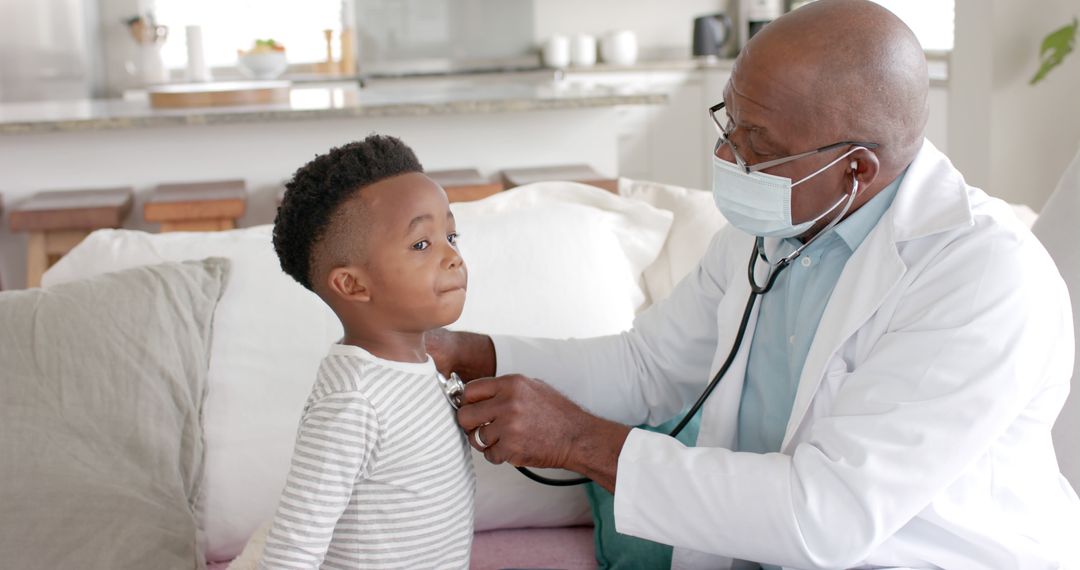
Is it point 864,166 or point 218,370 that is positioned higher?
point 864,166

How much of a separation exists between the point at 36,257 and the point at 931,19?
Answer: 4065 mm

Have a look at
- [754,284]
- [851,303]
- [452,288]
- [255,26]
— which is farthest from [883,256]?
[255,26]

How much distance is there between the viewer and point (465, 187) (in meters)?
2.96

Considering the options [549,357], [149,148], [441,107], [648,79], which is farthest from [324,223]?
[648,79]

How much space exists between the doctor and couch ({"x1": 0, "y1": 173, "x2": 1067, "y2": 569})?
1.26 ft

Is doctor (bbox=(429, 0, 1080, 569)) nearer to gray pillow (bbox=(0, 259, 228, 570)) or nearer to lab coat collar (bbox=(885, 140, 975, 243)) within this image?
lab coat collar (bbox=(885, 140, 975, 243))

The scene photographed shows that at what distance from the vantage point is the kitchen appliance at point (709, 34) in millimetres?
6137

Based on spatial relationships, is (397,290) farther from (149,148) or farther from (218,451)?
(149,148)

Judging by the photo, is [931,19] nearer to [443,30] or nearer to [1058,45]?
[1058,45]

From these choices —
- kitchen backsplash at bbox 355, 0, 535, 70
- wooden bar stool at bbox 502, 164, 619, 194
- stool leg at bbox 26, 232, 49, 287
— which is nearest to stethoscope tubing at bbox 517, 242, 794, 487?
wooden bar stool at bbox 502, 164, 619, 194

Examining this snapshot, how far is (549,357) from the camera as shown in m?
1.59

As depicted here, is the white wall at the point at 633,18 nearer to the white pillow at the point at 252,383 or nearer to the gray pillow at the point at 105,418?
the white pillow at the point at 252,383

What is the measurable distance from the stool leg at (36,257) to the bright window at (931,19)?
3.72m

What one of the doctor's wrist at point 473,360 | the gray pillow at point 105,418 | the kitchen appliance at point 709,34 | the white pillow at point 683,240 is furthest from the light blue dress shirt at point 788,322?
the kitchen appliance at point 709,34
